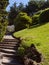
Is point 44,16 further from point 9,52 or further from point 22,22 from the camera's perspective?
point 9,52

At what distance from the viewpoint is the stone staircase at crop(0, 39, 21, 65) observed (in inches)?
434

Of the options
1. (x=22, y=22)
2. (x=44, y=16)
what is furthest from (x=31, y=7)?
(x=44, y=16)

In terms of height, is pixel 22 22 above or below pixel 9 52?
above

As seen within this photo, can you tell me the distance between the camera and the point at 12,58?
12000 millimetres

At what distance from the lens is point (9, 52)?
13.1 meters

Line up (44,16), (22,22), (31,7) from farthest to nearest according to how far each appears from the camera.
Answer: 1. (31,7)
2. (22,22)
3. (44,16)

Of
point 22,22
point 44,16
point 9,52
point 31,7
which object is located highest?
point 31,7

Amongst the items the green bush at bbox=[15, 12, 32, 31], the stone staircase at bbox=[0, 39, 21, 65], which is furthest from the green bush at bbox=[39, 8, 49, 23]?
the stone staircase at bbox=[0, 39, 21, 65]

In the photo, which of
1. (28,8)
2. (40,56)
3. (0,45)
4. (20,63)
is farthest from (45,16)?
(28,8)

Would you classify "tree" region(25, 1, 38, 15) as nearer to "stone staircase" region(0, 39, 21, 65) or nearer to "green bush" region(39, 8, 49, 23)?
"green bush" region(39, 8, 49, 23)

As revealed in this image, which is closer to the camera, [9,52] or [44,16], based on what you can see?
[9,52]

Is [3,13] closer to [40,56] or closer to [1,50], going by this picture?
[1,50]

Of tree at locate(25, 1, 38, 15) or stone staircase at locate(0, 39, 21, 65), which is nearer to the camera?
stone staircase at locate(0, 39, 21, 65)

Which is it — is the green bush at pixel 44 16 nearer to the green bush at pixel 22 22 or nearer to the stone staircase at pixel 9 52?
the green bush at pixel 22 22
